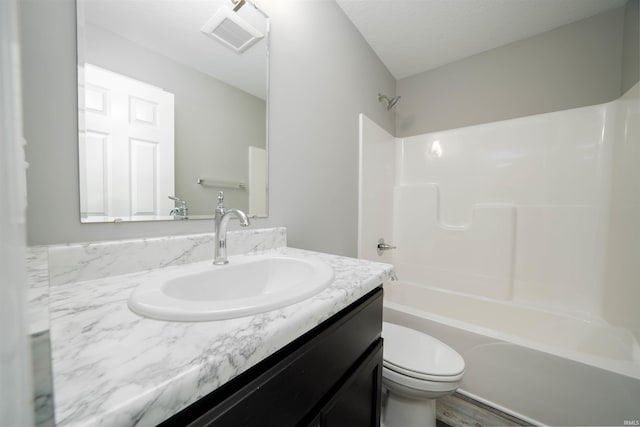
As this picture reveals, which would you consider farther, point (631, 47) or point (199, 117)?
point (631, 47)

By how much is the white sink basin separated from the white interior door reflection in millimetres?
219

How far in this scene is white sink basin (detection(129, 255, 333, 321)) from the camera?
1.22 ft

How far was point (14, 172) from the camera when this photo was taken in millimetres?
107

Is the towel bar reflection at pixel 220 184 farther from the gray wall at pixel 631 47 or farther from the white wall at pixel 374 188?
the gray wall at pixel 631 47

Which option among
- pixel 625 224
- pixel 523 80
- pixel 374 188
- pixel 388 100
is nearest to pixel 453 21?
pixel 388 100

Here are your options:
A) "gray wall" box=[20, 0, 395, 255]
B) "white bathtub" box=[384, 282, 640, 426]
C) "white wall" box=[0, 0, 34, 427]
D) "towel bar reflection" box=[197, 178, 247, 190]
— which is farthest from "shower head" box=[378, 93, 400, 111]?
"white wall" box=[0, 0, 34, 427]

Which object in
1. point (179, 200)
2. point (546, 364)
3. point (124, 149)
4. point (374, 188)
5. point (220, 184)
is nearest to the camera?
point (124, 149)

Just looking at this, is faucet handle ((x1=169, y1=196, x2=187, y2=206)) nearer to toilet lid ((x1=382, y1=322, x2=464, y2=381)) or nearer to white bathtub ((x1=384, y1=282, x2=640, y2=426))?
toilet lid ((x1=382, y1=322, x2=464, y2=381))

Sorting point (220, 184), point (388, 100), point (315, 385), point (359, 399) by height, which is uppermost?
point (388, 100)

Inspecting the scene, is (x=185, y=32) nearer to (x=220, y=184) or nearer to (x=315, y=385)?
(x=220, y=184)

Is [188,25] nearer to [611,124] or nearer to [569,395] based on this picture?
[569,395]

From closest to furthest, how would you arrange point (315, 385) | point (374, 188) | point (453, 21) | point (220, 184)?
1. point (315, 385)
2. point (220, 184)
3. point (453, 21)
4. point (374, 188)

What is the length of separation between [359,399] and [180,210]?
2.45ft

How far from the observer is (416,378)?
0.91 metres
